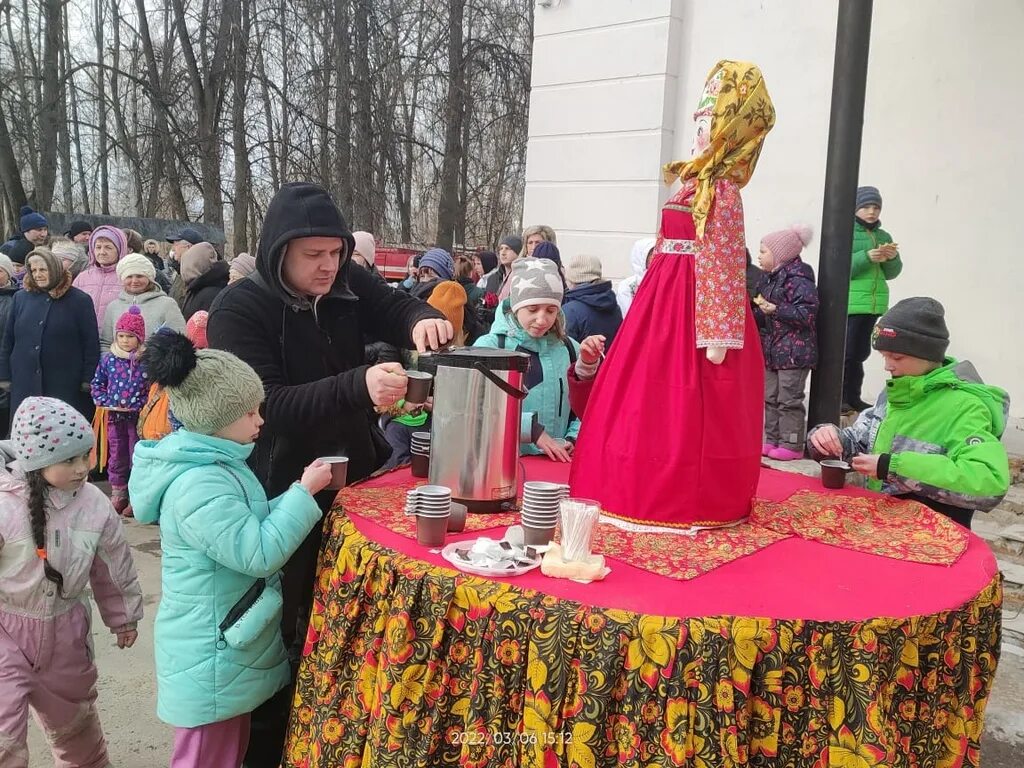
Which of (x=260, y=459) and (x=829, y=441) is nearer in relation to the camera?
(x=260, y=459)

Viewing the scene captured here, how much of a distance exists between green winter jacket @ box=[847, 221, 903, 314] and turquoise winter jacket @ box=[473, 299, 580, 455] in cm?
307

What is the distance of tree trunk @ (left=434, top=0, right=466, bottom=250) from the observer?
41.0 ft

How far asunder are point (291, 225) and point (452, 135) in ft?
36.6

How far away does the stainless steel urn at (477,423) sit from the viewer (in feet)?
6.59

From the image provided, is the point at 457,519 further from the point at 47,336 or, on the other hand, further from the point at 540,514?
the point at 47,336

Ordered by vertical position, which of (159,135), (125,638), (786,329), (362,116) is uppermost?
(362,116)

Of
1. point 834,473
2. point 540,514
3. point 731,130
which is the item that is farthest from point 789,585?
point 731,130

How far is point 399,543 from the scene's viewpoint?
5.99 ft

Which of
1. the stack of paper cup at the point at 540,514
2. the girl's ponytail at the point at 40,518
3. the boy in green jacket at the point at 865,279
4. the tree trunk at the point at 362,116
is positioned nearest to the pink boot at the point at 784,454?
the boy in green jacket at the point at 865,279

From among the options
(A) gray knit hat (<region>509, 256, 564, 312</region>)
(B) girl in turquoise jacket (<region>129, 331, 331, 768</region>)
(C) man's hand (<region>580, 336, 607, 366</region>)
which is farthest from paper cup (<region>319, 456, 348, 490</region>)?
(A) gray knit hat (<region>509, 256, 564, 312</region>)

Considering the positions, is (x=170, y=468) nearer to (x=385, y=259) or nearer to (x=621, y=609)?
(x=621, y=609)

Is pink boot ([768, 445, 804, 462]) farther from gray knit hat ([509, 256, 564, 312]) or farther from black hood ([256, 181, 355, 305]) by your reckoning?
black hood ([256, 181, 355, 305])

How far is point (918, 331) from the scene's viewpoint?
239 cm

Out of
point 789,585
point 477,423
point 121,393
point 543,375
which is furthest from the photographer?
point 121,393
